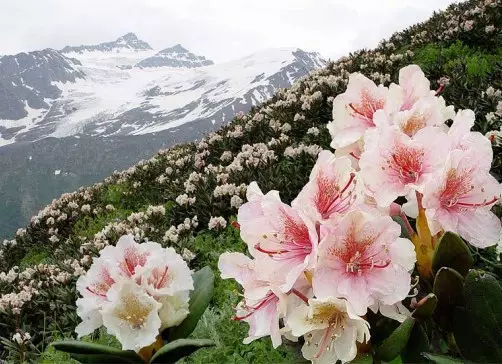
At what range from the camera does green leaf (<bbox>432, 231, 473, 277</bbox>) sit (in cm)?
138

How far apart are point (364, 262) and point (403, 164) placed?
0.30 meters

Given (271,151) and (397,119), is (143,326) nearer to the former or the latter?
(397,119)

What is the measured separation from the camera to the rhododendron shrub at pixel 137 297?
6.12 ft

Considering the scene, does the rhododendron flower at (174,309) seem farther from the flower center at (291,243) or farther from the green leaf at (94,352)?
the flower center at (291,243)

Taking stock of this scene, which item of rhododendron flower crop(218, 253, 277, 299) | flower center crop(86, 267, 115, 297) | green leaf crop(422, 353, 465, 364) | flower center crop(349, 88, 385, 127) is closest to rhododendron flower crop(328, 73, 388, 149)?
flower center crop(349, 88, 385, 127)

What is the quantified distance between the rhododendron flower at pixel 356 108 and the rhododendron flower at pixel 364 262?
46cm

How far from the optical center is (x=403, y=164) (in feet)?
4.73

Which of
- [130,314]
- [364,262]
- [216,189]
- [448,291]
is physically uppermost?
[364,262]

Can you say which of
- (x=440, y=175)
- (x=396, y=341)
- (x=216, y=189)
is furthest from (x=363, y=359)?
(x=216, y=189)

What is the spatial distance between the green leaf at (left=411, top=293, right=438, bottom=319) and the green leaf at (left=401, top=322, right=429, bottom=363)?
0.11 feet

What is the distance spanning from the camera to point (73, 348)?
1.84 m

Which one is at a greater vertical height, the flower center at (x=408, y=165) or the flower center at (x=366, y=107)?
the flower center at (x=366, y=107)

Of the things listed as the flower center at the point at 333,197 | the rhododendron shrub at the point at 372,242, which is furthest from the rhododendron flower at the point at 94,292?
the flower center at the point at 333,197

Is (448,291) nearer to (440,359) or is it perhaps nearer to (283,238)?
(440,359)
